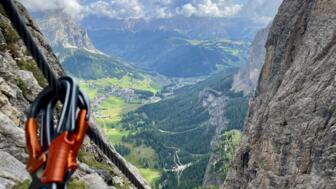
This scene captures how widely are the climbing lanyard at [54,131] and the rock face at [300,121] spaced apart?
154ft

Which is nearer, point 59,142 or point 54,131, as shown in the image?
point 59,142

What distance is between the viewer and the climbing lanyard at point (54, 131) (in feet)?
12.9

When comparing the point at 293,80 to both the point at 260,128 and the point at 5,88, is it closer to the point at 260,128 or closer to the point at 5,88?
the point at 260,128

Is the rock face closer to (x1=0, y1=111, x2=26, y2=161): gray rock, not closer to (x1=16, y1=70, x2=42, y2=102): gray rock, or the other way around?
(x1=16, y1=70, x2=42, y2=102): gray rock

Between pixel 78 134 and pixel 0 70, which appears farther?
pixel 0 70

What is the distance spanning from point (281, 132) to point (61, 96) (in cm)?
5997

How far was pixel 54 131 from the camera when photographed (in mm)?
4281

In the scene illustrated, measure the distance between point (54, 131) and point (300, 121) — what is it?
55.7m

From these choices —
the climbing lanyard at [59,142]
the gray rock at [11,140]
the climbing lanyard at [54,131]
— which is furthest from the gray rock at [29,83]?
the climbing lanyard at [59,142]

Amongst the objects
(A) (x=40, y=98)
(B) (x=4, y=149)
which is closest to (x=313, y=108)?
(B) (x=4, y=149)

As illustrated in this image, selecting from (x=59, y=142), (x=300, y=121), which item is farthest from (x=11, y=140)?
(x=300, y=121)

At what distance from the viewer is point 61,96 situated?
4449 mm

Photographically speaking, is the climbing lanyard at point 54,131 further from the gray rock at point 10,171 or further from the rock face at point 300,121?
the rock face at point 300,121

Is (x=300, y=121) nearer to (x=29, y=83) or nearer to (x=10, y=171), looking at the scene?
(x=29, y=83)
